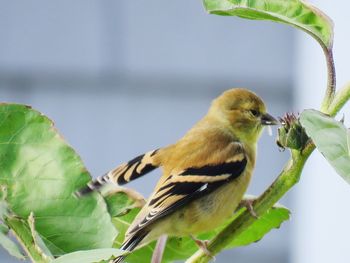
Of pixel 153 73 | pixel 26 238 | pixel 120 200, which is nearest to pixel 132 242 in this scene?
pixel 120 200

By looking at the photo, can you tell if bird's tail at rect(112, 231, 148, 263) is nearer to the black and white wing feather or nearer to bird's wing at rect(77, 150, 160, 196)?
bird's wing at rect(77, 150, 160, 196)

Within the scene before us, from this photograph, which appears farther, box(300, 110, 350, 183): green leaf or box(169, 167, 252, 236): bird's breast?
box(169, 167, 252, 236): bird's breast

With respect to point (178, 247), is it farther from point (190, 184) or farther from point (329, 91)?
point (190, 184)

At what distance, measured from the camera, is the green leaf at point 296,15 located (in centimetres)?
82

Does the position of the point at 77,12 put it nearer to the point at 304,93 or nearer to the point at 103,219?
the point at 304,93

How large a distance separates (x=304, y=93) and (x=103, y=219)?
3793 mm

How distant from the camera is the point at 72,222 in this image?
2.85 feet

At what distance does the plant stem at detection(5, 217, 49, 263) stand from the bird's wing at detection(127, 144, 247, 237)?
0.54 meters

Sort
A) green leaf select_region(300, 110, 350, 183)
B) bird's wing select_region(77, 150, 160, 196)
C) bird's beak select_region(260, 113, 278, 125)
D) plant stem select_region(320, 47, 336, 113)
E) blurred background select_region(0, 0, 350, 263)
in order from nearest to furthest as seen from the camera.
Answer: green leaf select_region(300, 110, 350, 183) < plant stem select_region(320, 47, 336, 113) < bird's wing select_region(77, 150, 160, 196) < bird's beak select_region(260, 113, 278, 125) < blurred background select_region(0, 0, 350, 263)

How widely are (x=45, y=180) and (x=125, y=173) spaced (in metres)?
0.26

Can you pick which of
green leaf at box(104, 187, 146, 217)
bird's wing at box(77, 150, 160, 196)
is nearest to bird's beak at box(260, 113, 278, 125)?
bird's wing at box(77, 150, 160, 196)

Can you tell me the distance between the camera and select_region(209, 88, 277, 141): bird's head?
6.19 ft

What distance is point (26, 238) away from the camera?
31.5 inches

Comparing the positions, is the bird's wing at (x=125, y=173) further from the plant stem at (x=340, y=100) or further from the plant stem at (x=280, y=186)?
the plant stem at (x=340, y=100)
